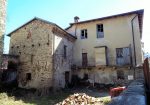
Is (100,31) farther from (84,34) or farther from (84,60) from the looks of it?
(84,60)

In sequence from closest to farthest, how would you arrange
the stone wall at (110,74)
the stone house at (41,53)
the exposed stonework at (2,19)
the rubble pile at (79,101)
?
the rubble pile at (79,101), the exposed stonework at (2,19), the stone house at (41,53), the stone wall at (110,74)

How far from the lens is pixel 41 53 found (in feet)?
60.1

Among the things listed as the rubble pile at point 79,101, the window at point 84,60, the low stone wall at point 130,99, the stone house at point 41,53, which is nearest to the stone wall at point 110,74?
the window at point 84,60

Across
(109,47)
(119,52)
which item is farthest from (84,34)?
(119,52)

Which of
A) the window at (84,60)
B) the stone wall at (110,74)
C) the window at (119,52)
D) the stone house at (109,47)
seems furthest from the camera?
the window at (84,60)

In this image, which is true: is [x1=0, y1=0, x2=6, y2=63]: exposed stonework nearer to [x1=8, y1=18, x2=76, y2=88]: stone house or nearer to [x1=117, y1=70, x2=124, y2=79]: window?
[x1=8, y1=18, x2=76, y2=88]: stone house

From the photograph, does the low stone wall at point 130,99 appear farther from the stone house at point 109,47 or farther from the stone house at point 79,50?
the stone house at point 109,47

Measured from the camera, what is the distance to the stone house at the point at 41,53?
1764 centimetres

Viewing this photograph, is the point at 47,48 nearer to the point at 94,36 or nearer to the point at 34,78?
the point at 34,78

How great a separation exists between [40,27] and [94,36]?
22.5 ft

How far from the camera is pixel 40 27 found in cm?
1895

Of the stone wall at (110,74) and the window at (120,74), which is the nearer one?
the stone wall at (110,74)

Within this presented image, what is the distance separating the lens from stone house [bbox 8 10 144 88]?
18.1 m

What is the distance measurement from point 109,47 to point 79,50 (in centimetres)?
387
